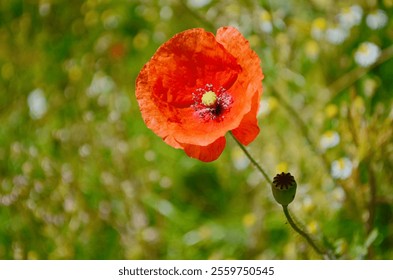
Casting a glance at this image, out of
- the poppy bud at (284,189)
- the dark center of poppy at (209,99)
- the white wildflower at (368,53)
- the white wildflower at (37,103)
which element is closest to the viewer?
the poppy bud at (284,189)

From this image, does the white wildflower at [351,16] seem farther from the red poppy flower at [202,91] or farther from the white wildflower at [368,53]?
the red poppy flower at [202,91]

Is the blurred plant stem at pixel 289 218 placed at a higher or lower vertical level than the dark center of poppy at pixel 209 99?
lower

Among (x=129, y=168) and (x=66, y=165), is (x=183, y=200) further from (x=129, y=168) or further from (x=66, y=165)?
(x=66, y=165)

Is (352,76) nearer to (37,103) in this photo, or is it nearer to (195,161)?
(195,161)

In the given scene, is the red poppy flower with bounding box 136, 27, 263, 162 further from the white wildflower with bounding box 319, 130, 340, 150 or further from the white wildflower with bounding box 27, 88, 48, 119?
the white wildflower with bounding box 27, 88, 48, 119

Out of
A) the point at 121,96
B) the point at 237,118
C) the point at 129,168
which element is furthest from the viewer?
the point at 121,96

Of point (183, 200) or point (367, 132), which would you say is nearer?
point (367, 132)

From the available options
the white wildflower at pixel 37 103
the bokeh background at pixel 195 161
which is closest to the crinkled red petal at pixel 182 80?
the bokeh background at pixel 195 161

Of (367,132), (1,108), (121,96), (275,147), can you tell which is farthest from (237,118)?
(1,108)
